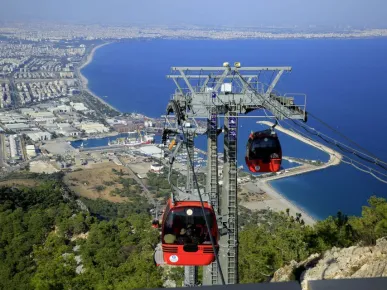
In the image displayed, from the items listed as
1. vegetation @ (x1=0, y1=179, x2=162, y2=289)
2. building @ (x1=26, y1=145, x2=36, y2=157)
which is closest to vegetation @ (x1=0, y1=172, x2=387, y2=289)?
vegetation @ (x1=0, y1=179, x2=162, y2=289)

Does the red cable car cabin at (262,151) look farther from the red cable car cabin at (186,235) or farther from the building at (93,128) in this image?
the building at (93,128)

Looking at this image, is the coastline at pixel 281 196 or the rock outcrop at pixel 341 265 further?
the coastline at pixel 281 196

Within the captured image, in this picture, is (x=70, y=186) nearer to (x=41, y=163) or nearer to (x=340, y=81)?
(x=41, y=163)

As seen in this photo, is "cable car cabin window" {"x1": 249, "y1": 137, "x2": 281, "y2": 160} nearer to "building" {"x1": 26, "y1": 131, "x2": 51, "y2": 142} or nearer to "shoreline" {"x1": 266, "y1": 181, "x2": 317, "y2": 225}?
"shoreline" {"x1": 266, "y1": 181, "x2": 317, "y2": 225}

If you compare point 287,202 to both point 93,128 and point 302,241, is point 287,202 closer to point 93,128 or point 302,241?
point 302,241

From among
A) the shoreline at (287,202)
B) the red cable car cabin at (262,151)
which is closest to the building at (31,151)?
the shoreline at (287,202)

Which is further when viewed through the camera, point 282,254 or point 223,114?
point 282,254

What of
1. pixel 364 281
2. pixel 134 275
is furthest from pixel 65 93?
pixel 364 281

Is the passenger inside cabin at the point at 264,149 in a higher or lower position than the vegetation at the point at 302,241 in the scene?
higher

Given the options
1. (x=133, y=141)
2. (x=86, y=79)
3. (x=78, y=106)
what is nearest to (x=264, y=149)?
(x=133, y=141)
